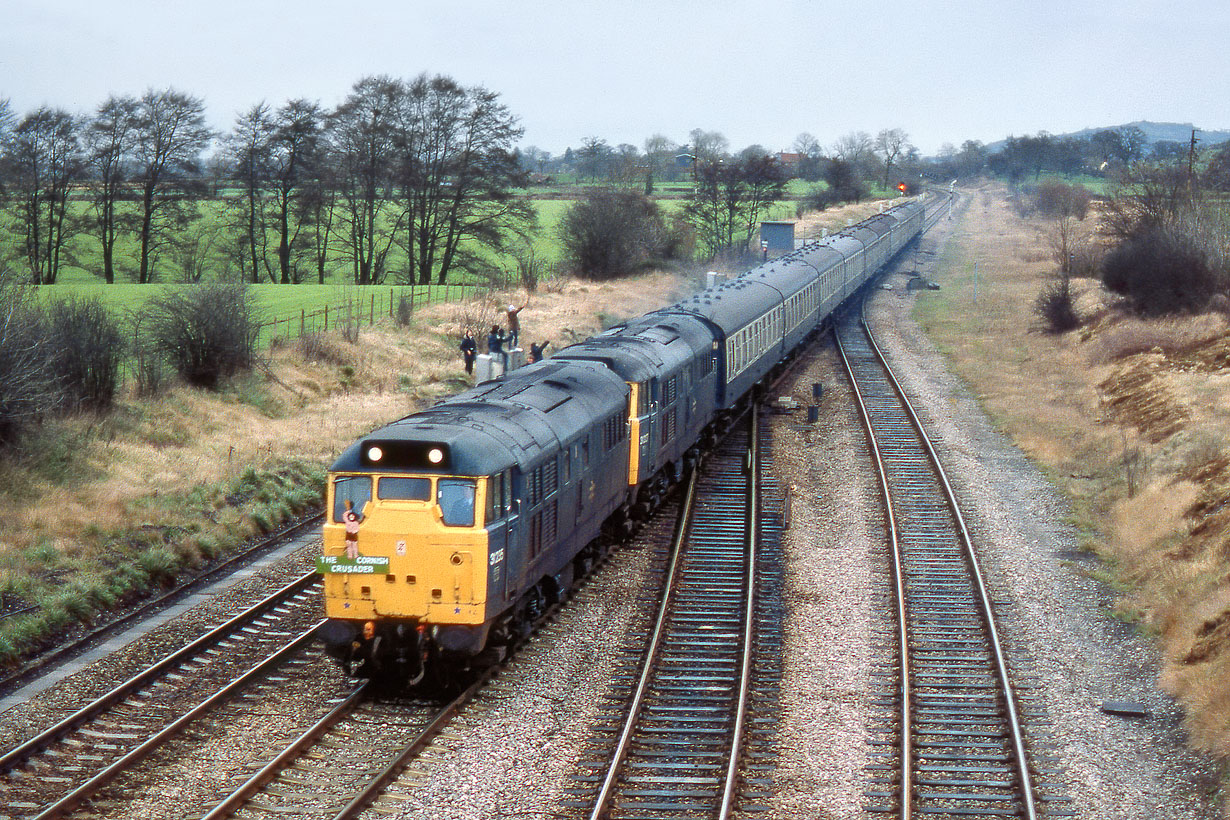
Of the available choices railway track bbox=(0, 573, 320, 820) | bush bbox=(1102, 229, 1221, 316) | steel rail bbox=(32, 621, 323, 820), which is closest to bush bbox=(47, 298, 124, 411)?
railway track bbox=(0, 573, 320, 820)

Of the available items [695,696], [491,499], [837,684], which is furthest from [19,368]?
[837,684]

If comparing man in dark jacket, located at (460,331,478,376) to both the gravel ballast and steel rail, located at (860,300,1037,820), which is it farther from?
the gravel ballast

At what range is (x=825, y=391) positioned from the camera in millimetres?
35125

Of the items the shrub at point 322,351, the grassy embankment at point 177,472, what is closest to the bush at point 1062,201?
the shrub at point 322,351

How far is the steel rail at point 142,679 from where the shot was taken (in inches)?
468

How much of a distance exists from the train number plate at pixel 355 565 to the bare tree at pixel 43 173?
4964 cm

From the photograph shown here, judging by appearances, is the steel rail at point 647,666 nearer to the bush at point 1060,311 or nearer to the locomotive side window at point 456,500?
the locomotive side window at point 456,500

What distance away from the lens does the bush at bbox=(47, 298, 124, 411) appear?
2469 cm

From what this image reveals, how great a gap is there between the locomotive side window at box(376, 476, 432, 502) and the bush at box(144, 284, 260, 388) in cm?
1851

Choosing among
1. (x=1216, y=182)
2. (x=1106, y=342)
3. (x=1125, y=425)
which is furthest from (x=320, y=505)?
(x=1216, y=182)

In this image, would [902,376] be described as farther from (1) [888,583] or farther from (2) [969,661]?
(2) [969,661]

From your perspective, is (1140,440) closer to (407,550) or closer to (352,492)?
(407,550)

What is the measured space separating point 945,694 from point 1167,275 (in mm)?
30777

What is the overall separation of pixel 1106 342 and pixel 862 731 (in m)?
29.4
